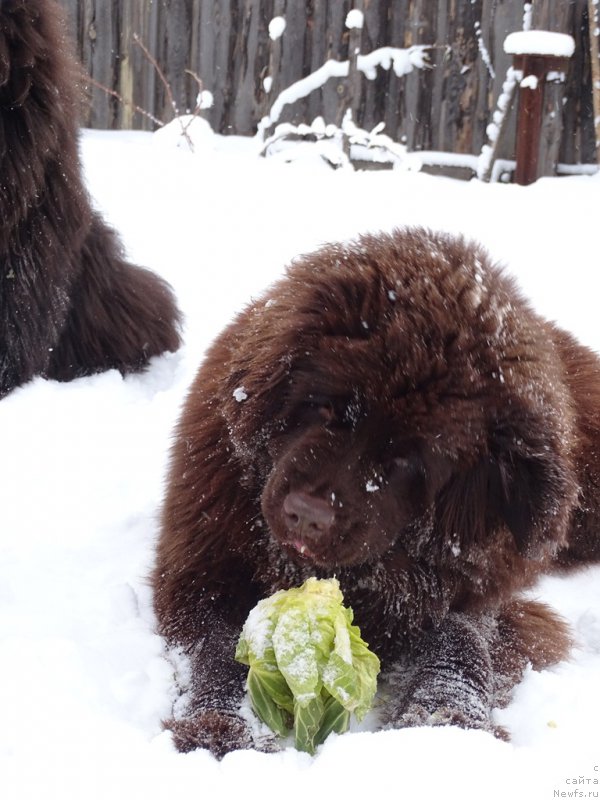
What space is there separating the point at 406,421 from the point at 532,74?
539 cm

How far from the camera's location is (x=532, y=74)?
670 centimetres

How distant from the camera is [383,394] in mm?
2000

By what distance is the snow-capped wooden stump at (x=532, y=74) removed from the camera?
Answer: 6523 mm

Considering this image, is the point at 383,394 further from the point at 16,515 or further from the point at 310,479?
the point at 16,515

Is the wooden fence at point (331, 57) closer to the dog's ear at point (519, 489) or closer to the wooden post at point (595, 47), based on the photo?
the wooden post at point (595, 47)

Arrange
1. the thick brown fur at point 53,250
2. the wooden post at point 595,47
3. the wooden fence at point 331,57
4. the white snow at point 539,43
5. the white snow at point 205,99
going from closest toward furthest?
the thick brown fur at point 53,250 → the white snow at point 539,43 → the wooden post at point 595,47 → the wooden fence at point 331,57 → the white snow at point 205,99

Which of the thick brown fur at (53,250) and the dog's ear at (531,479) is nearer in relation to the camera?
the dog's ear at (531,479)

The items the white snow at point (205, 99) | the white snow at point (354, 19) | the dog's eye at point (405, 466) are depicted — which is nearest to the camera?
the dog's eye at point (405, 466)

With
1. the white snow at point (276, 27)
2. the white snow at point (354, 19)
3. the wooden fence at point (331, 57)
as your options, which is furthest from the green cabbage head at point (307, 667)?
the white snow at point (276, 27)

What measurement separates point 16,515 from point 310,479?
1295 millimetres

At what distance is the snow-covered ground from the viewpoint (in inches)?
64.3

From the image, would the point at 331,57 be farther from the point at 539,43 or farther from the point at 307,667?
the point at 307,667

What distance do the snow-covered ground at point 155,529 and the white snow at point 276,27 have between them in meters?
1.53

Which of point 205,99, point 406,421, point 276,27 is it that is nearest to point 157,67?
point 205,99
